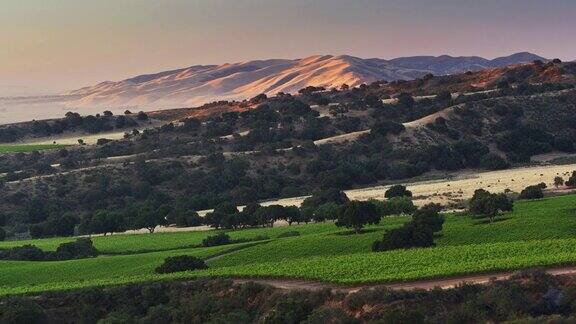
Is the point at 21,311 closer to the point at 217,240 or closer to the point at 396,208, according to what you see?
the point at 217,240

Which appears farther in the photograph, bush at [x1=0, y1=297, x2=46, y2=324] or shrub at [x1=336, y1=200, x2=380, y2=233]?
shrub at [x1=336, y1=200, x2=380, y2=233]

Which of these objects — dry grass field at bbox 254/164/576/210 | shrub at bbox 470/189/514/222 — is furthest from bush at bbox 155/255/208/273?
dry grass field at bbox 254/164/576/210

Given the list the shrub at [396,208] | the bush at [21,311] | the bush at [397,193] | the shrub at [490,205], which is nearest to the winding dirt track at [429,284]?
the bush at [21,311]

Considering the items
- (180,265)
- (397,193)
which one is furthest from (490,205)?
(180,265)

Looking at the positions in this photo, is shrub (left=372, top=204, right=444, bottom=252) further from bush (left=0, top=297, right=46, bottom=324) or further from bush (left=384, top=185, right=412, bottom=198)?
bush (left=384, top=185, right=412, bottom=198)

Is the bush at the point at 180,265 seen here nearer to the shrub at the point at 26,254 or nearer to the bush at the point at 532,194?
the shrub at the point at 26,254

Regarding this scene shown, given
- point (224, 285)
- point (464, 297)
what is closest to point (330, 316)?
point (464, 297)
